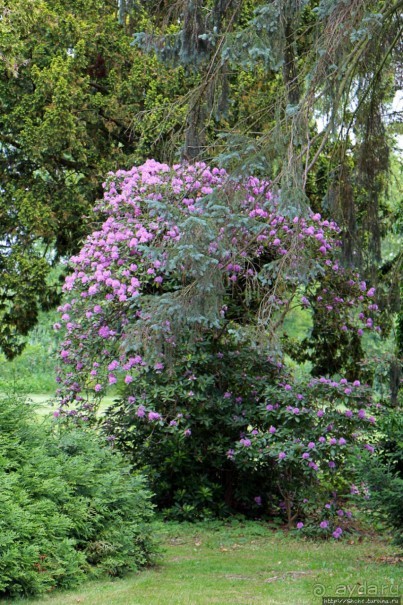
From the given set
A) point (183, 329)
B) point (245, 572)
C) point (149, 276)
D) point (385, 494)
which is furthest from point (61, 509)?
point (149, 276)

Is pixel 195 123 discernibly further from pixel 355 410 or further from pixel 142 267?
pixel 355 410

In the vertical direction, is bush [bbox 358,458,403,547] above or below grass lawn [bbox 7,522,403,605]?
above

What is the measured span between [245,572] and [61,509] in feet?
5.01

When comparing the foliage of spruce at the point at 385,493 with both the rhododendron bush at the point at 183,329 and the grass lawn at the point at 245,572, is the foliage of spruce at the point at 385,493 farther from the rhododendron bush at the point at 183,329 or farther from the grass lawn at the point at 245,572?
the rhododendron bush at the point at 183,329

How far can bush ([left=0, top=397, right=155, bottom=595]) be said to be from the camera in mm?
5676

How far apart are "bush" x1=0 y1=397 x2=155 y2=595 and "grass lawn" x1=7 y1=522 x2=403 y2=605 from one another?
6.0 inches

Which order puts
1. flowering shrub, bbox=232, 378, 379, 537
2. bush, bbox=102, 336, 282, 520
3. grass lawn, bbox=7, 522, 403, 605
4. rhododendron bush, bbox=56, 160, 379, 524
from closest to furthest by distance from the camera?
grass lawn, bbox=7, 522, 403, 605
flowering shrub, bbox=232, 378, 379, 537
rhododendron bush, bbox=56, 160, 379, 524
bush, bbox=102, 336, 282, 520

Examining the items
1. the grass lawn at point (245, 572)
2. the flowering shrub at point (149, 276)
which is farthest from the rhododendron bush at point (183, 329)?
the grass lawn at point (245, 572)

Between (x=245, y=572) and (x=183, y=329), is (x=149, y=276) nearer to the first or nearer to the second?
(x=183, y=329)

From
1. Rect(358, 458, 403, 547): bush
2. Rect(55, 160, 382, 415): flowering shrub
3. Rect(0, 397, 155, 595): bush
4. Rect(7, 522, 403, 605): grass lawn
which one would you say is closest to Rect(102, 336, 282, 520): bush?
Rect(55, 160, 382, 415): flowering shrub

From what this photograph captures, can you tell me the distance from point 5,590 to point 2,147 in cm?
823

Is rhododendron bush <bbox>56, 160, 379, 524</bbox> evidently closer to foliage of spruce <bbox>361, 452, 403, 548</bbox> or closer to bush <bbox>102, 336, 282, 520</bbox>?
bush <bbox>102, 336, 282, 520</bbox>

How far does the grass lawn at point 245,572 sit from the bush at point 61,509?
15 cm

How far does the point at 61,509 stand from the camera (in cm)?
632
